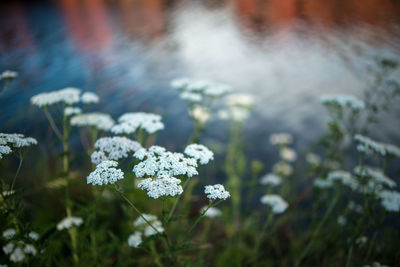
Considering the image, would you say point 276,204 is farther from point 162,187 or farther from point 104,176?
point 104,176

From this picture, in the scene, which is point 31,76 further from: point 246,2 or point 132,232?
point 246,2

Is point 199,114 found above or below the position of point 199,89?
below

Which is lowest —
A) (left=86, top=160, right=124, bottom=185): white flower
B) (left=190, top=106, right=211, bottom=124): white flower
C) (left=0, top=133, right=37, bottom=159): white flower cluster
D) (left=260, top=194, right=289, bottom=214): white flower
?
(left=260, top=194, right=289, bottom=214): white flower

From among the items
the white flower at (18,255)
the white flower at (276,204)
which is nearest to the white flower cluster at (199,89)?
the white flower at (276,204)

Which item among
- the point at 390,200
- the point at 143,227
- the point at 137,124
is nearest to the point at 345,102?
the point at 390,200

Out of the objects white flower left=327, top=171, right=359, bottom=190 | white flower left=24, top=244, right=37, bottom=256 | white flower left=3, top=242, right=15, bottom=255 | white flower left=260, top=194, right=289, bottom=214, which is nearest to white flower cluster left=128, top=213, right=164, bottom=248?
white flower left=24, top=244, right=37, bottom=256

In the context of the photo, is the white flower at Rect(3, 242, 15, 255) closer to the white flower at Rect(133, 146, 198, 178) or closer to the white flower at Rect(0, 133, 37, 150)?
the white flower at Rect(0, 133, 37, 150)
